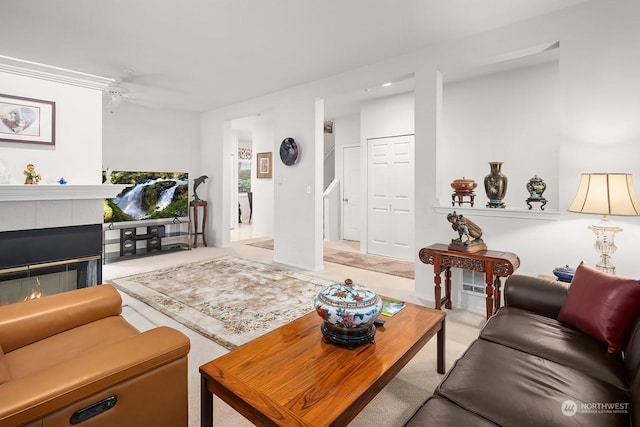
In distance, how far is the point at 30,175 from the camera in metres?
2.83

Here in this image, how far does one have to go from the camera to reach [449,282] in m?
3.14

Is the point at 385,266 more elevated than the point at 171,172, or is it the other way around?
the point at 171,172

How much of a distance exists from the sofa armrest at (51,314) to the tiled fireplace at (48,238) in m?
1.41

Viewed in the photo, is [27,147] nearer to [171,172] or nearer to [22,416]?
[22,416]

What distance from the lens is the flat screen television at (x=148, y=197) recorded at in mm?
5391

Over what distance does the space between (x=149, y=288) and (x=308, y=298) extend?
185 cm

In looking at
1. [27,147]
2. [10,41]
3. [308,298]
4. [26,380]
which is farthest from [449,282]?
[10,41]

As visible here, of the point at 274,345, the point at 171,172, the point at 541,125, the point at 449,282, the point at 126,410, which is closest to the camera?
the point at 126,410

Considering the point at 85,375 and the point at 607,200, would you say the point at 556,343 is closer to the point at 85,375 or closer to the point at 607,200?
the point at 607,200

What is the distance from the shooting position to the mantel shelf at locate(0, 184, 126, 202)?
2.63 metres

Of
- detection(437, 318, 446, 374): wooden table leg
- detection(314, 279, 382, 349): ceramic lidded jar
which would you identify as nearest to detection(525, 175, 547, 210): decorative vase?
detection(437, 318, 446, 374): wooden table leg

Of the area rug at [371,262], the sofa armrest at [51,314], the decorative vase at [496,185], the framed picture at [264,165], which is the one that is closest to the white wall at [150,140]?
the framed picture at [264,165]

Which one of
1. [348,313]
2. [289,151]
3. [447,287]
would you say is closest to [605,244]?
[447,287]

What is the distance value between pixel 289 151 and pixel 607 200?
361 cm
